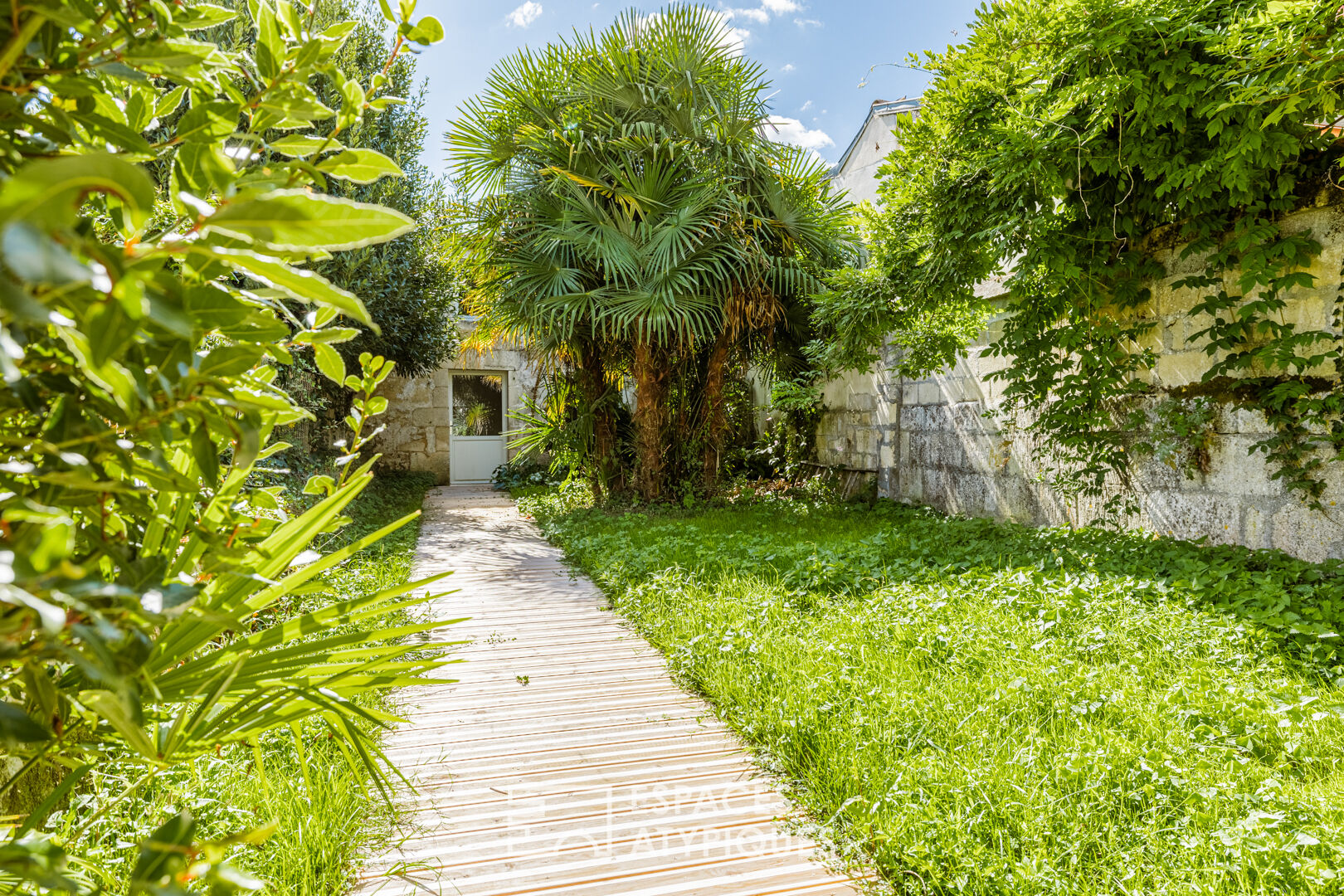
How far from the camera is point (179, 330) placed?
1.17ft

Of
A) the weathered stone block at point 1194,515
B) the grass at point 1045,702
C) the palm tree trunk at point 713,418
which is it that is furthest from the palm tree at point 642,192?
the weathered stone block at point 1194,515

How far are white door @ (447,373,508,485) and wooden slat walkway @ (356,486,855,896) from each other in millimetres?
8274

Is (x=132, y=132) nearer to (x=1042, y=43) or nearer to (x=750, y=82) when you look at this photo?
(x=1042, y=43)

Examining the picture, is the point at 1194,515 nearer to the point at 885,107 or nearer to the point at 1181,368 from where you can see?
the point at 1181,368

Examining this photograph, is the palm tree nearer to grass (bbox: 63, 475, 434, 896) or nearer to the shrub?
grass (bbox: 63, 475, 434, 896)

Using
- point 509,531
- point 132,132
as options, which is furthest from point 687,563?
point 132,132

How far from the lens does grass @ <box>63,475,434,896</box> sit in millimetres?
1572

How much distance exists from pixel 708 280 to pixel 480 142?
7.42 feet

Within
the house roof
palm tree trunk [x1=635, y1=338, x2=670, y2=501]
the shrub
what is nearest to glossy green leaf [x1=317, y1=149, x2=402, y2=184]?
the shrub

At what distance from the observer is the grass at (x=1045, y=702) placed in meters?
1.58

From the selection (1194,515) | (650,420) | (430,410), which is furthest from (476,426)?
(1194,515)

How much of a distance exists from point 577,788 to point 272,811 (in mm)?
771

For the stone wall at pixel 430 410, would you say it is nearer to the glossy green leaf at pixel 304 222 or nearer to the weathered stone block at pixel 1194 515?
the weathered stone block at pixel 1194 515

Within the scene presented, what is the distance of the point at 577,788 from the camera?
6.96ft
